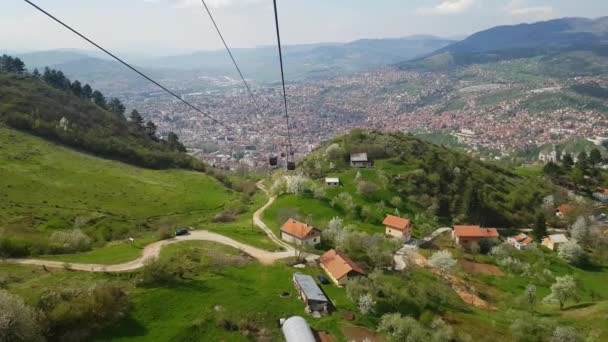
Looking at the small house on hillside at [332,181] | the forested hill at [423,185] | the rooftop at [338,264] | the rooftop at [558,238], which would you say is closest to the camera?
the rooftop at [338,264]

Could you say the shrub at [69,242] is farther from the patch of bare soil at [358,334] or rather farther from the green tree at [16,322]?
the patch of bare soil at [358,334]

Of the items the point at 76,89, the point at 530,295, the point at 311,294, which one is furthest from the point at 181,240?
the point at 76,89

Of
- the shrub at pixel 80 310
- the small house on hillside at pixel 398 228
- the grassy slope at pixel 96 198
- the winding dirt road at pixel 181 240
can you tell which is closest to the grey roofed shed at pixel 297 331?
the shrub at pixel 80 310

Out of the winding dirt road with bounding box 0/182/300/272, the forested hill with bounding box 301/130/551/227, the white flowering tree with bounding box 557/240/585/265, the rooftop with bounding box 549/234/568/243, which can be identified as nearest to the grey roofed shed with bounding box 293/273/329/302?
the winding dirt road with bounding box 0/182/300/272

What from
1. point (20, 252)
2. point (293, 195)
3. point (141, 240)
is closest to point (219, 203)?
point (293, 195)

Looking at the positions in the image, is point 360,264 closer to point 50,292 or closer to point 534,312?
point 534,312
